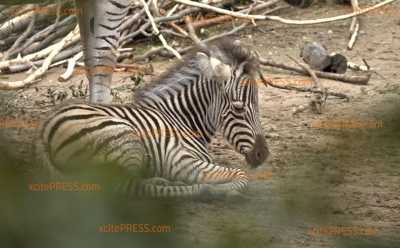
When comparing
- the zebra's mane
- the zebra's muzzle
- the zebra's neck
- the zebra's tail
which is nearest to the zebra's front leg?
the zebra's muzzle

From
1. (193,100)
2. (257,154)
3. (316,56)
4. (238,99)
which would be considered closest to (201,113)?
(193,100)

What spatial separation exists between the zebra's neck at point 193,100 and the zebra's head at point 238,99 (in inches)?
1.6

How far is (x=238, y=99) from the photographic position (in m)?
5.05

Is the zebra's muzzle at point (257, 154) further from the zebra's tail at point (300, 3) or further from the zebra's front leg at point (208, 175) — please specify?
the zebra's tail at point (300, 3)

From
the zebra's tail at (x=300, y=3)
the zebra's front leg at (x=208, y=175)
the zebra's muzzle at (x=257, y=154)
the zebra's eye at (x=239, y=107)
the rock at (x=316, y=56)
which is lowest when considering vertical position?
the zebra's front leg at (x=208, y=175)

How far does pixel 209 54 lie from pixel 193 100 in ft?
0.95

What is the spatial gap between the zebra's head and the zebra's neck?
0.14 ft

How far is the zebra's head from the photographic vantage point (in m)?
4.96

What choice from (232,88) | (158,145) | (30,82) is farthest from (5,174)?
(30,82)

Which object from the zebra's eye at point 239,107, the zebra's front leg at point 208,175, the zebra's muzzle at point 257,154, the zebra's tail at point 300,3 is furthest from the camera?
the zebra's tail at point 300,3

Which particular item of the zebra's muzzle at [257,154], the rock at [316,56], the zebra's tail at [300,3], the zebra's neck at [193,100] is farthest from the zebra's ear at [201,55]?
the zebra's tail at [300,3]

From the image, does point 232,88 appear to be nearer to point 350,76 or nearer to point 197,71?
point 197,71

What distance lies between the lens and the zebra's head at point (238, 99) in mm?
4965

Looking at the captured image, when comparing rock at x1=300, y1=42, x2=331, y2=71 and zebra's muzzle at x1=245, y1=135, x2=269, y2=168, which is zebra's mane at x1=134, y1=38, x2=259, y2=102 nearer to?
zebra's muzzle at x1=245, y1=135, x2=269, y2=168
